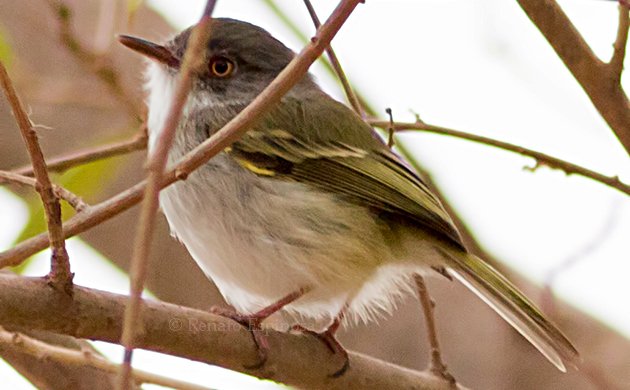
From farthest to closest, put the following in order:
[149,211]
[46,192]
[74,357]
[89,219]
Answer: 1. [74,357]
2. [89,219]
3. [46,192]
4. [149,211]

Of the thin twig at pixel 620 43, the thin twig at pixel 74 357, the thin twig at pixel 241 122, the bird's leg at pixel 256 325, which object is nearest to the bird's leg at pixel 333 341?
the bird's leg at pixel 256 325

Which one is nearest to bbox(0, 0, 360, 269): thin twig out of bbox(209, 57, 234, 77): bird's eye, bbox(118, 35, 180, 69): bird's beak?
bbox(118, 35, 180, 69): bird's beak

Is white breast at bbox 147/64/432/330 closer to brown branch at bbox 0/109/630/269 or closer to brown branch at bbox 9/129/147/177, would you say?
brown branch at bbox 9/129/147/177

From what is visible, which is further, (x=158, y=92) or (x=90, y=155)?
(x=158, y=92)

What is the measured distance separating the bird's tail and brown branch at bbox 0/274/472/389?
0.37 m

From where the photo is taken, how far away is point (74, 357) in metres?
2.59

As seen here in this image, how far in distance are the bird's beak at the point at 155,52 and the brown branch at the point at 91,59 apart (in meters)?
0.12

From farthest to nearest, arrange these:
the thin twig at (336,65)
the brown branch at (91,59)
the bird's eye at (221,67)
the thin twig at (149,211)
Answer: the bird's eye at (221,67) < the brown branch at (91,59) < the thin twig at (336,65) < the thin twig at (149,211)

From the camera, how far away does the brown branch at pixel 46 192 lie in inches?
73.2

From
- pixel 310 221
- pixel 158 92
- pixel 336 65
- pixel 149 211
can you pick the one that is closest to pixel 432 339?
pixel 310 221

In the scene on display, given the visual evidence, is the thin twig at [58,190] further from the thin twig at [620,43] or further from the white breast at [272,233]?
the thin twig at [620,43]

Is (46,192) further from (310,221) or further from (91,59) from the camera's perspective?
(91,59)

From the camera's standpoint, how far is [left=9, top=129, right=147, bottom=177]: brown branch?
276 cm

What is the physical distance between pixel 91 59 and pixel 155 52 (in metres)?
0.27
